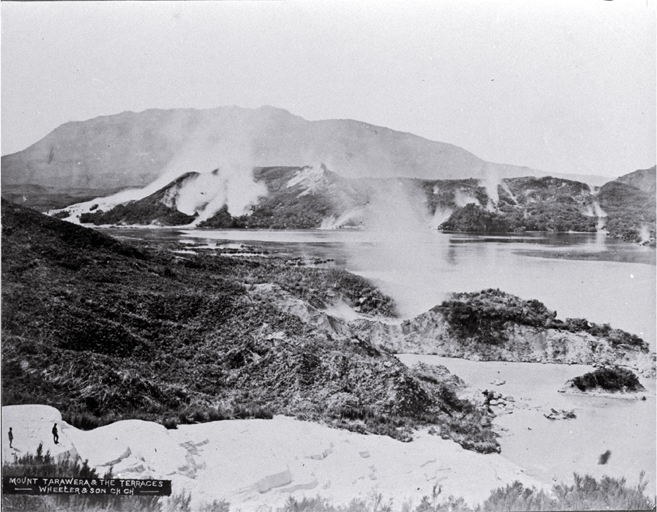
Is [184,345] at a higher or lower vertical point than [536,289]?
lower

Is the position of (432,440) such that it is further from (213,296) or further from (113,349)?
(113,349)

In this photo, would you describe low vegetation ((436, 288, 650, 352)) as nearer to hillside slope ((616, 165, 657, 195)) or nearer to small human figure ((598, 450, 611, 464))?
small human figure ((598, 450, 611, 464))

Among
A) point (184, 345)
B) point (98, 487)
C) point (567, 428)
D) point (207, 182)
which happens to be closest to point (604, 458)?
point (567, 428)

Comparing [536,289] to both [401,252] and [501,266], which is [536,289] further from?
[401,252]

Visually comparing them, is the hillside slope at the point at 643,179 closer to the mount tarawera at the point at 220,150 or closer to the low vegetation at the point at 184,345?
the mount tarawera at the point at 220,150

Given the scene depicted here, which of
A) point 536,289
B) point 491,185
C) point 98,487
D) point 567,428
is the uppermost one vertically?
point 491,185

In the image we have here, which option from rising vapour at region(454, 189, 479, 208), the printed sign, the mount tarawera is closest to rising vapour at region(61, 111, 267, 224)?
the mount tarawera

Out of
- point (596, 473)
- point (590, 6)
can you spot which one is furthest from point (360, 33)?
point (596, 473)
